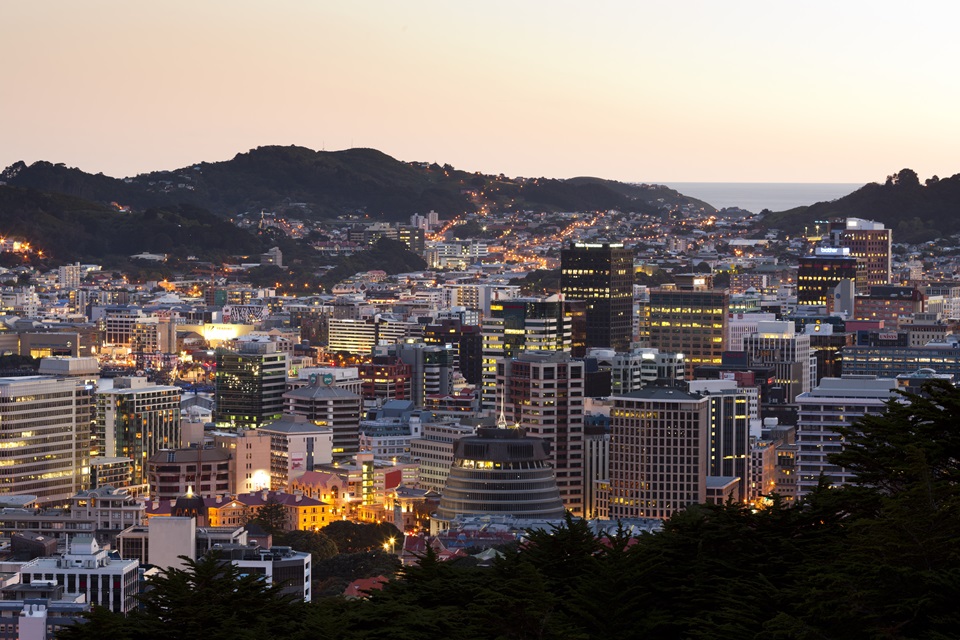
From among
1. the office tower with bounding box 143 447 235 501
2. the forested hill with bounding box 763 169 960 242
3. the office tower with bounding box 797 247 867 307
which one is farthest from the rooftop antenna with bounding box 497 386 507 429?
the forested hill with bounding box 763 169 960 242

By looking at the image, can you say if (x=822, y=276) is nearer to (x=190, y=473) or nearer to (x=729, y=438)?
(x=729, y=438)

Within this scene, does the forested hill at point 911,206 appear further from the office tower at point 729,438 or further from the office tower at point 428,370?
the office tower at point 729,438

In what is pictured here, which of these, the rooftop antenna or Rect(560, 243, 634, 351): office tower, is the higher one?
Rect(560, 243, 634, 351): office tower

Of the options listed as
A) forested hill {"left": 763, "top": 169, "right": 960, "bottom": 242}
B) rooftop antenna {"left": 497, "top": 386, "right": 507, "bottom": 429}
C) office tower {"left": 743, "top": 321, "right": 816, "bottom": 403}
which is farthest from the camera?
forested hill {"left": 763, "top": 169, "right": 960, "bottom": 242}

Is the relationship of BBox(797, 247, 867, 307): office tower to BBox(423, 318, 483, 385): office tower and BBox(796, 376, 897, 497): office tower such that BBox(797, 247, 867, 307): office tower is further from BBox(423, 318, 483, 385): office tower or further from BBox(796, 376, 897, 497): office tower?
BBox(796, 376, 897, 497): office tower

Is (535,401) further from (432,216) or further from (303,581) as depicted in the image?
(432,216)

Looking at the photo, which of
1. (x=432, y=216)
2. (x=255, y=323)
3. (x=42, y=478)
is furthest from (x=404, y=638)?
(x=432, y=216)

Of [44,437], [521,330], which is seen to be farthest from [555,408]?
[521,330]
